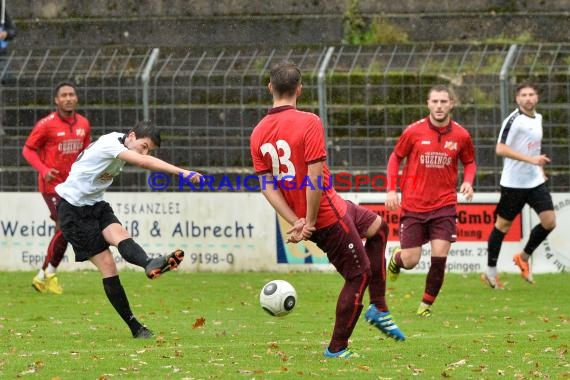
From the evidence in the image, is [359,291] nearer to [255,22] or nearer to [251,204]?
[251,204]

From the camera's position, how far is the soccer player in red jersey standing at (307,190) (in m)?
8.93

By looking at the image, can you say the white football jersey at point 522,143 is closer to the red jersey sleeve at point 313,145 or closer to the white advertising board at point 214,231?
the white advertising board at point 214,231

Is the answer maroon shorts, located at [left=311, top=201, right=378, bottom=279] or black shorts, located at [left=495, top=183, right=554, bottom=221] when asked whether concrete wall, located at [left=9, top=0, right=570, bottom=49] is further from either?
maroon shorts, located at [left=311, top=201, right=378, bottom=279]

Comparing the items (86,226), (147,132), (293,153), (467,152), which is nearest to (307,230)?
(293,153)

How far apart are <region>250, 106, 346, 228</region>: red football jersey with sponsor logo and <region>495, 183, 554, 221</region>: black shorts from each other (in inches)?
248

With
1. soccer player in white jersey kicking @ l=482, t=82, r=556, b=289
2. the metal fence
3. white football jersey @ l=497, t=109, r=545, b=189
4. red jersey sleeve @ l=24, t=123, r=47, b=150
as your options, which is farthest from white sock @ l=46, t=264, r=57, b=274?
white football jersey @ l=497, t=109, r=545, b=189

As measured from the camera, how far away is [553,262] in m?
16.7

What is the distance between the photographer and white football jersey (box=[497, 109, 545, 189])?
15.0 metres

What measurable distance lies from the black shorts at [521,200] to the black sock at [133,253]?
228 inches

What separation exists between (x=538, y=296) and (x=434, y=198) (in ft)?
7.59

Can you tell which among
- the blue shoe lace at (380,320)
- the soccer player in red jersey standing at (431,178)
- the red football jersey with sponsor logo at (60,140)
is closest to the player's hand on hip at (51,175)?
the red football jersey with sponsor logo at (60,140)

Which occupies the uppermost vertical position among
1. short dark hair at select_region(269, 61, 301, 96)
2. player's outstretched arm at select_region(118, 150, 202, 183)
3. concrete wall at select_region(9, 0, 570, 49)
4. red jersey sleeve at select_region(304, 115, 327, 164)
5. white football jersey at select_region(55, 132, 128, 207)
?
concrete wall at select_region(9, 0, 570, 49)

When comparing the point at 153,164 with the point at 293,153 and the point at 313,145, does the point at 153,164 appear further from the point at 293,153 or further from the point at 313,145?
the point at 313,145

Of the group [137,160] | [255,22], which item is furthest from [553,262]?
[137,160]
